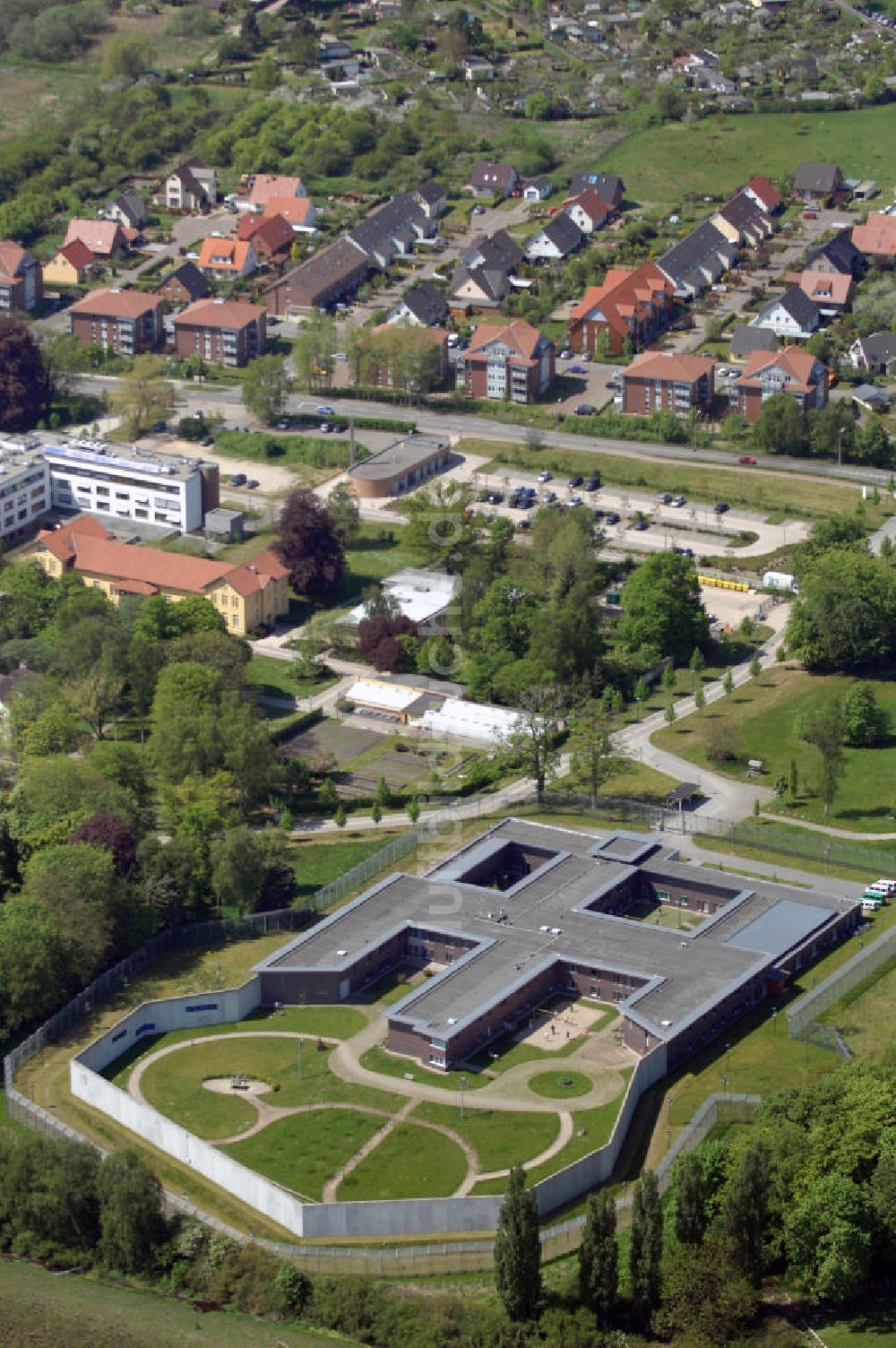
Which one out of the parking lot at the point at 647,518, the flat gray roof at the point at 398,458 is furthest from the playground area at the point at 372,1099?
the flat gray roof at the point at 398,458

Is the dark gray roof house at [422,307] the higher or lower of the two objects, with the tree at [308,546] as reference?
higher

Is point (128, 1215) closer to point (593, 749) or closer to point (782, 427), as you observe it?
point (593, 749)

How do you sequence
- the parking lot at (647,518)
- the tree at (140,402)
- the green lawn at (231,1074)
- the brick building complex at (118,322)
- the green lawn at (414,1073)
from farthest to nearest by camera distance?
the brick building complex at (118,322)
the tree at (140,402)
the parking lot at (647,518)
the green lawn at (414,1073)
the green lawn at (231,1074)

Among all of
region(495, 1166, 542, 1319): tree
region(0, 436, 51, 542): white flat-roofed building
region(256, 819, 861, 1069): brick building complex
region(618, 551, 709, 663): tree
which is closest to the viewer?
region(495, 1166, 542, 1319): tree

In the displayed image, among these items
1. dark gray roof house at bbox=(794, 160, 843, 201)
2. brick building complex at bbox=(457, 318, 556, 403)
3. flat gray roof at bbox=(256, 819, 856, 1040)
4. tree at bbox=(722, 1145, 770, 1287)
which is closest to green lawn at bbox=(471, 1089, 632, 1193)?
flat gray roof at bbox=(256, 819, 856, 1040)

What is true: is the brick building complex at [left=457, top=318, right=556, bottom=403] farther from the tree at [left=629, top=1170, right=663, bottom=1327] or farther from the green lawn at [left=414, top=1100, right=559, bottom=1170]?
the tree at [left=629, top=1170, right=663, bottom=1327]

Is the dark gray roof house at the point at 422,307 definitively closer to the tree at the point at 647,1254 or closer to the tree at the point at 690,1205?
the tree at the point at 690,1205
